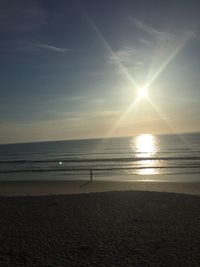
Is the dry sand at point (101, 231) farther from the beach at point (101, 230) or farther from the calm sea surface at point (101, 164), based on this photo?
the calm sea surface at point (101, 164)

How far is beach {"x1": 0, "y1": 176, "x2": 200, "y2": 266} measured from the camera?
21.7 feet

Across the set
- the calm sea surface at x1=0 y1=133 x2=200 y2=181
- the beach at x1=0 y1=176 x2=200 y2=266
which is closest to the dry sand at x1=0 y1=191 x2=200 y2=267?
the beach at x1=0 y1=176 x2=200 y2=266

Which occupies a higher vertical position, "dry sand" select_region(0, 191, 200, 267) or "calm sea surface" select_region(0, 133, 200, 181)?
"calm sea surface" select_region(0, 133, 200, 181)

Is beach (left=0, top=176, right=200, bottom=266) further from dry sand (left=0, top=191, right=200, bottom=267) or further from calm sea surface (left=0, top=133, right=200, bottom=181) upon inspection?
calm sea surface (left=0, top=133, right=200, bottom=181)

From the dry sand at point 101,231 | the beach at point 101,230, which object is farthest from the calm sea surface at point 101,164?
the dry sand at point 101,231

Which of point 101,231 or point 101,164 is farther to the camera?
point 101,164

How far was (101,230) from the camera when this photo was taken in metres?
8.51

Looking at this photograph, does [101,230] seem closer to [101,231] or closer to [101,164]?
Result: [101,231]

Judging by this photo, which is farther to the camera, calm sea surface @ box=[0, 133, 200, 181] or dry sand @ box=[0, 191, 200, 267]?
calm sea surface @ box=[0, 133, 200, 181]

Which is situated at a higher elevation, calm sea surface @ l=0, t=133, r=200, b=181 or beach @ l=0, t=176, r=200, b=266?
calm sea surface @ l=0, t=133, r=200, b=181

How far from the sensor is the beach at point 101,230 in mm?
6617

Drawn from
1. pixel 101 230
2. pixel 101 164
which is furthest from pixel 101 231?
pixel 101 164

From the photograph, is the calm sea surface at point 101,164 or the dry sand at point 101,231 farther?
the calm sea surface at point 101,164

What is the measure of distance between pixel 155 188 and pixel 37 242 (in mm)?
11400
